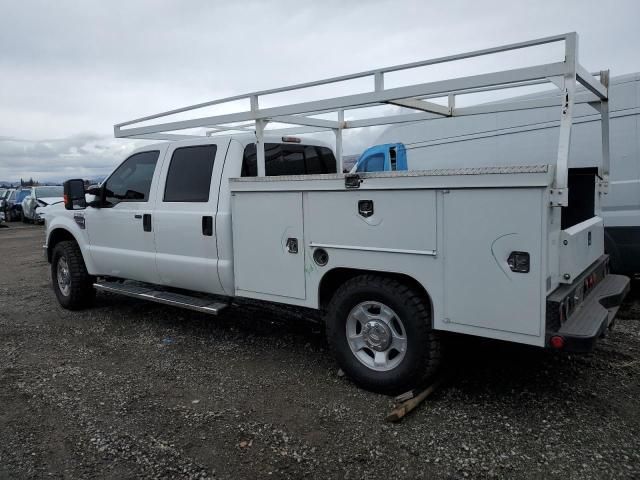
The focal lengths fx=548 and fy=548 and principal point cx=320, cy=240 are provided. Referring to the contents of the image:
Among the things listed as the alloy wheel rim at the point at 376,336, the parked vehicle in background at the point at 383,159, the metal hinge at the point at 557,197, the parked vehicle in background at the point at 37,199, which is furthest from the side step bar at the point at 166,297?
the parked vehicle in background at the point at 37,199

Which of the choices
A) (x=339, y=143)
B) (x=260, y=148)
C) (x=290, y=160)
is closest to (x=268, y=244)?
(x=260, y=148)

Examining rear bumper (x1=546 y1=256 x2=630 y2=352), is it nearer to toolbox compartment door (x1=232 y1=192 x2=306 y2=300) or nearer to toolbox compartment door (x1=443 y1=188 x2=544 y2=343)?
toolbox compartment door (x1=443 y1=188 x2=544 y2=343)

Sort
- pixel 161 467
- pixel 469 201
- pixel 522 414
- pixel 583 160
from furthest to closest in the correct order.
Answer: pixel 583 160, pixel 522 414, pixel 469 201, pixel 161 467

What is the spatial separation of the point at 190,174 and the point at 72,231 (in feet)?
7.68

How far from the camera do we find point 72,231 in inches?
267

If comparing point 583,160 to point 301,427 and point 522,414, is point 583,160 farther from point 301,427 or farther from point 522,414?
point 301,427

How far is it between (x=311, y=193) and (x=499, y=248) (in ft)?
4.97

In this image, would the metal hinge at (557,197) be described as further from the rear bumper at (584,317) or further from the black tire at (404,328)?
the black tire at (404,328)

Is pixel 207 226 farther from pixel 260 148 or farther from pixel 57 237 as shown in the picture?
pixel 57 237

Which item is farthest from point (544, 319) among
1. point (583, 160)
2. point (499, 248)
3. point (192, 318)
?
point (192, 318)

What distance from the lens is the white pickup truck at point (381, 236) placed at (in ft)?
10.9

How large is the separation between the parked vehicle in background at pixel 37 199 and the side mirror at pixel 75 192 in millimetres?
18138

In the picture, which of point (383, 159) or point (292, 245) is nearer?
point (292, 245)

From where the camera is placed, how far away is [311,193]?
13.9ft
